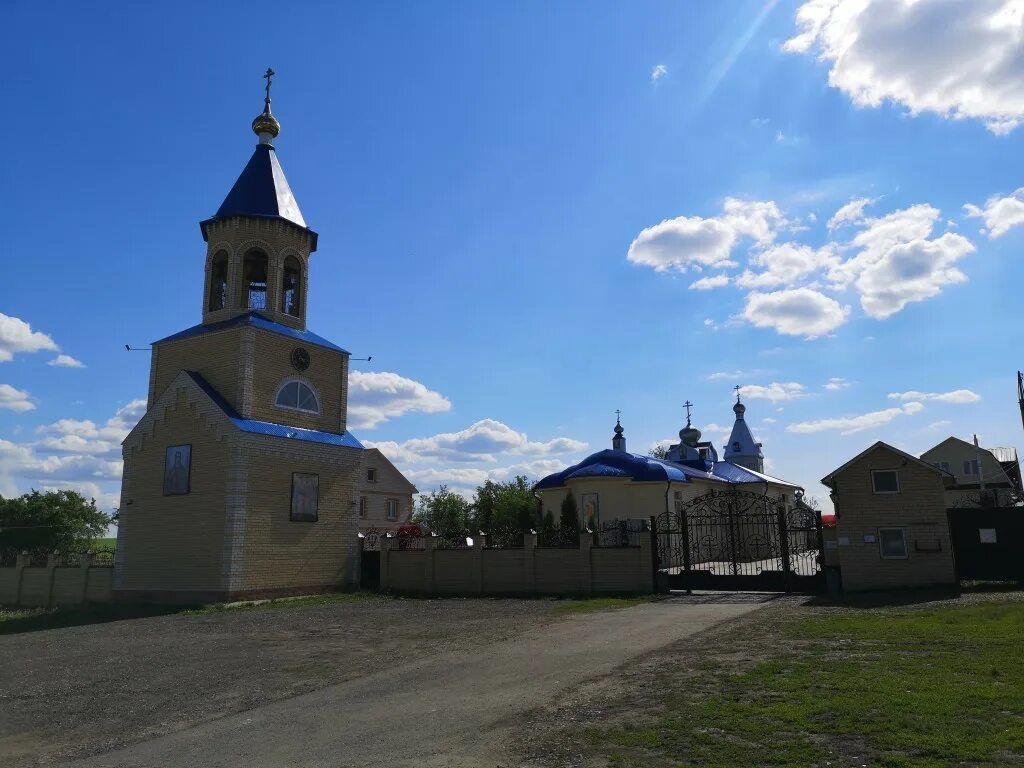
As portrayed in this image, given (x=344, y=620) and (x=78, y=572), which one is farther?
(x=78, y=572)

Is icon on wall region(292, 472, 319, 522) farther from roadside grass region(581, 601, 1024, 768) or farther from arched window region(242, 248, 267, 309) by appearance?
roadside grass region(581, 601, 1024, 768)

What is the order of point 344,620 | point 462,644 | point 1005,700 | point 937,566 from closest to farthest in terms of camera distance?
point 1005,700
point 462,644
point 344,620
point 937,566

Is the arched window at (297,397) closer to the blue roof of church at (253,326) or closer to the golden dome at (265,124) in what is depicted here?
the blue roof of church at (253,326)

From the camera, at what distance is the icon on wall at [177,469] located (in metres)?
22.9

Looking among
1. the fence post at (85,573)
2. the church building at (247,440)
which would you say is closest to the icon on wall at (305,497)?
the church building at (247,440)

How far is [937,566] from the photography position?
1914cm

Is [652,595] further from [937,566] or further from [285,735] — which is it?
[285,735]

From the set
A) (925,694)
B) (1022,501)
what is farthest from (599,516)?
(925,694)

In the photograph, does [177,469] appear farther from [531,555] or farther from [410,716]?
[410,716]

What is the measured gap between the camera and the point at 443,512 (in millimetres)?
57750

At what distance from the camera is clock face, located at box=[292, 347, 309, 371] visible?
25.1m

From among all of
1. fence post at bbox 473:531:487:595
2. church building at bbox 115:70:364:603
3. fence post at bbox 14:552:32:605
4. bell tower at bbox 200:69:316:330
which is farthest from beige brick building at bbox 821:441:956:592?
fence post at bbox 14:552:32:605

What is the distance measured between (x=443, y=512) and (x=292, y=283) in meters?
33.6

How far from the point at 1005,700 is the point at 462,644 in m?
8.19
